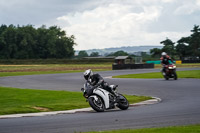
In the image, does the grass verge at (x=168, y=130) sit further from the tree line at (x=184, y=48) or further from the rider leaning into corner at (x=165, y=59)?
the tree line at (x=184, y=48)

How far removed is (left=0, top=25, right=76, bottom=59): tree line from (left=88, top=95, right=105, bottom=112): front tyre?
355 feet

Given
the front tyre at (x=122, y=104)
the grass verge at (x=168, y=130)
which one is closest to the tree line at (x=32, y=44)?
the front tyre at (x=122, y=104)

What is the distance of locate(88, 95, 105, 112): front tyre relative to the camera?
12.9 m

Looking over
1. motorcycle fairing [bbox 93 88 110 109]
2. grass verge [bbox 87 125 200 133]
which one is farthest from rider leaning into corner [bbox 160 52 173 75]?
grass verge [bbox 87 125 200 133]

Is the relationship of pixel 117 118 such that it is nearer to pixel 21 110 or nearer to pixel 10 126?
pixel 10 126

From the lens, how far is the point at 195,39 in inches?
5300

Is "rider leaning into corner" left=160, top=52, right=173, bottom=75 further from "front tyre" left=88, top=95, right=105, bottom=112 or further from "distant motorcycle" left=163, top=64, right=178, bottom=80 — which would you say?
"front tyre" left=88, top=95, right=105, bottom=112

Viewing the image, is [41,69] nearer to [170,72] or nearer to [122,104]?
[170,72]

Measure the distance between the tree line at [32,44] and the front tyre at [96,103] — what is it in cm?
10807

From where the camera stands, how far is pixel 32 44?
127 m

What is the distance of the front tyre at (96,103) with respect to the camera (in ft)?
42.2

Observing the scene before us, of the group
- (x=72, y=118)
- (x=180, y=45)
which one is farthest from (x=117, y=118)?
(x=180, y=45)

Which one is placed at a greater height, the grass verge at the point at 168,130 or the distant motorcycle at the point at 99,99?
the distant motorcycle at the point at 99,99

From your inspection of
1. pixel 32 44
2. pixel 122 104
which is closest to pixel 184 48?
pixel 32 44
